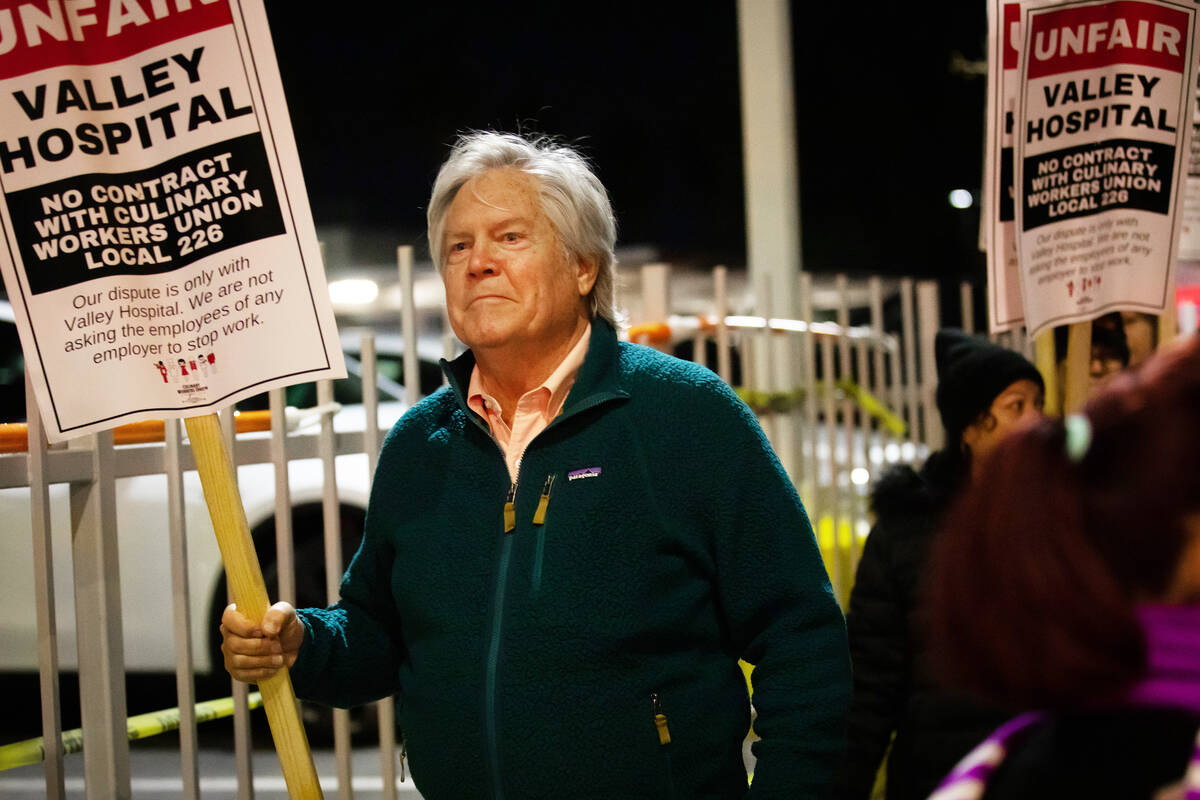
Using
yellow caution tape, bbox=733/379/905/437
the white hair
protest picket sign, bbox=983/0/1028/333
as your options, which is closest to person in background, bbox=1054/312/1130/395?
protest picket sign, bbox=983/0/1028/333

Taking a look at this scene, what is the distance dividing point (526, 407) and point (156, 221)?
0.72 meters

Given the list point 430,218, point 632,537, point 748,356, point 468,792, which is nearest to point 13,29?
point 430,218

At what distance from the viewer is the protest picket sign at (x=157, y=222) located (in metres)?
2.05

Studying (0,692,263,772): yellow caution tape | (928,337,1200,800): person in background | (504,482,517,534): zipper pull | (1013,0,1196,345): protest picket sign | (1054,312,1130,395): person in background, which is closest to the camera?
(928,337,1200,800): person in background

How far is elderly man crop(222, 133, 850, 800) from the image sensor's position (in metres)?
2.08

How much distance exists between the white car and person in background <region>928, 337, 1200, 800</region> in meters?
3.71

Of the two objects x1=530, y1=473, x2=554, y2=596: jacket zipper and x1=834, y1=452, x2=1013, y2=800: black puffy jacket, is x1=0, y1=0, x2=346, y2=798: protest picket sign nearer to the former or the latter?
x1=530, y1=473, x2=554, y2=596: jacket zipper

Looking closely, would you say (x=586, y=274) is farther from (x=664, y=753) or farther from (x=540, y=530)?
(x=664, y=753)

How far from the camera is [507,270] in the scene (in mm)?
2309

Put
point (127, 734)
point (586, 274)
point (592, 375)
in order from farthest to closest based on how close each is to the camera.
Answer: point (127, 734)
point (586, 274)
point (592, 375)

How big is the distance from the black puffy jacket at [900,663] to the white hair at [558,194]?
0.76 metres

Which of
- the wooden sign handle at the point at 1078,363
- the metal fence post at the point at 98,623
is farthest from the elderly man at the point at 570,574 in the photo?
the wooden sign handle at the point at 1078,363

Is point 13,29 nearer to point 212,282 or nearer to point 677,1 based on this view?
A: point 212,282

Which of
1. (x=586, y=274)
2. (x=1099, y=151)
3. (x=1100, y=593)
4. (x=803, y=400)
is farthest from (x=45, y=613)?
(x=803, y=400)
